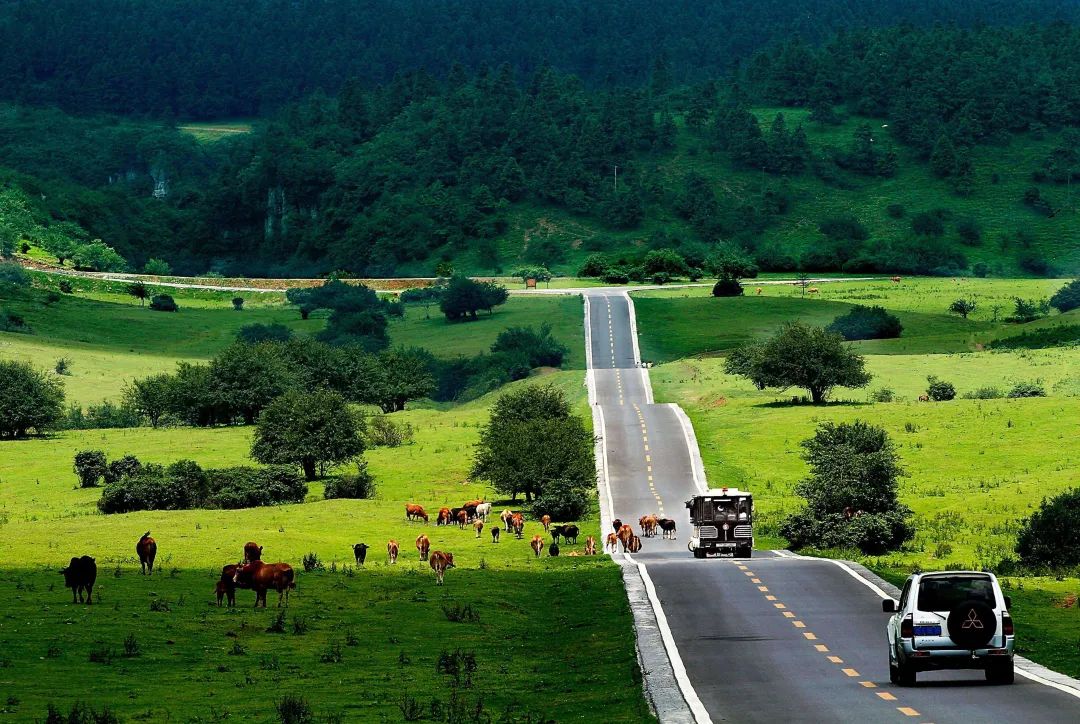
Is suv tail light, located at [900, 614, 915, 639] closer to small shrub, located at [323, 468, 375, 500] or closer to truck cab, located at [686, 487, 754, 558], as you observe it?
truck cab, located at [686, 487, 754, 558]

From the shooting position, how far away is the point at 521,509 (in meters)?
70.9

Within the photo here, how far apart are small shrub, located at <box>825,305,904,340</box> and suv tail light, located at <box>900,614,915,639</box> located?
109 m

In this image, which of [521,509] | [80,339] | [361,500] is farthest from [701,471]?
[80,339]

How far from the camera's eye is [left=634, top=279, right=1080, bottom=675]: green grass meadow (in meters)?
49.8

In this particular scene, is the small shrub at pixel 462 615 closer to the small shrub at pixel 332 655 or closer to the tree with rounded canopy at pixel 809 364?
the small shrub at pixel 332 655

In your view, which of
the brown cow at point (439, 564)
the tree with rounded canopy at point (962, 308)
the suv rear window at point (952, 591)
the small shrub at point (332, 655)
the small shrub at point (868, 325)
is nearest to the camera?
the suv rear window at point (952, 591)

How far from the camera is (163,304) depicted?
178250 mm

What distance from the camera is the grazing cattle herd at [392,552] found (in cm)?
3859

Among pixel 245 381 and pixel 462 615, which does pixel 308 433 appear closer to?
pixel 245 381

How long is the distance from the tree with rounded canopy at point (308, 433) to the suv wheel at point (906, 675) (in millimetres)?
56182

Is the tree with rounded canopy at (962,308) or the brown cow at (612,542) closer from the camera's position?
the brown cow at (612,542)

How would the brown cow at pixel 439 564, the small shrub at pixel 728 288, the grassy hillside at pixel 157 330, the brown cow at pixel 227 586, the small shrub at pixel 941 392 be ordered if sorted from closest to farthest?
the brown cow at pixel 227 586 < the brown cow at pixel 439 564 < the small shrub at pixel 941 392 < the grassy hillside at pixel 157 330 < the small shrub at pixel 728 288

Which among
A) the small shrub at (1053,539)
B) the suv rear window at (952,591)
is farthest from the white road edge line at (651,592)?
the small shrub at (1053,539)

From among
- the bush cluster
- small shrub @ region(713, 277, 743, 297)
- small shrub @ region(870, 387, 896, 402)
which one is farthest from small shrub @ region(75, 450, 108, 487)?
small shrub @ region(713, 277, 743, 297)
